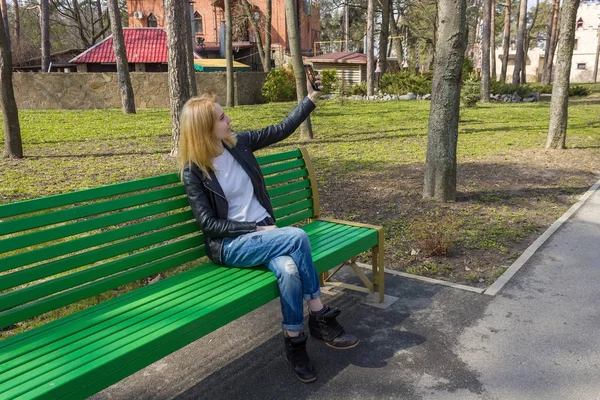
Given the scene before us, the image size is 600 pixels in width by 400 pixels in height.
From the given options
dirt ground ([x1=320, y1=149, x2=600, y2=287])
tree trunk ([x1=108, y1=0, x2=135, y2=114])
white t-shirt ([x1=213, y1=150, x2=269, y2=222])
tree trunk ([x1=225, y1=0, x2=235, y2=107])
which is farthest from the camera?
tree trunk ([x1=225, y1=0, x2=235, y2=107])

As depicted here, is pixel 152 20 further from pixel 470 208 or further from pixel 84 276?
pixel 84 276

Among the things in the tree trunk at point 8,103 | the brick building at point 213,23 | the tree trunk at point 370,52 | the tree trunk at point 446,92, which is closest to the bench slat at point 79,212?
the tree trunk at point 446,92

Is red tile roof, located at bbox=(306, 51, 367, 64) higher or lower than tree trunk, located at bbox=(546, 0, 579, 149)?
higher

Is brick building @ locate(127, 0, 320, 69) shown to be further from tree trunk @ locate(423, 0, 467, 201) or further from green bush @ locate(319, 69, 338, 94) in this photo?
tree trunk @ locate(423, 0, 467, 201)

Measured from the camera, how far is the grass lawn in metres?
5.27

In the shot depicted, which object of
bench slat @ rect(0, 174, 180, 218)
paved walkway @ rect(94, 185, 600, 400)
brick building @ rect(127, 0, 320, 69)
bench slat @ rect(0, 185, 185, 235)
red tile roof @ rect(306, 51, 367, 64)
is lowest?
paved walkway @ rect(94, 185, 600, 400)

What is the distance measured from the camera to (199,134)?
131 inches

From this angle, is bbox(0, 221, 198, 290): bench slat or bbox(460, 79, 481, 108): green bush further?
bbox(460, 79, 481, 108): green bush

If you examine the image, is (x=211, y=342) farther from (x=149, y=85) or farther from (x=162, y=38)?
(x=162, y=38)

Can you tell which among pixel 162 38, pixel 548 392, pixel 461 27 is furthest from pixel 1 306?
pixel 162 38

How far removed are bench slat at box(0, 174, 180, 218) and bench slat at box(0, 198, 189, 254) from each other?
0.40 ft

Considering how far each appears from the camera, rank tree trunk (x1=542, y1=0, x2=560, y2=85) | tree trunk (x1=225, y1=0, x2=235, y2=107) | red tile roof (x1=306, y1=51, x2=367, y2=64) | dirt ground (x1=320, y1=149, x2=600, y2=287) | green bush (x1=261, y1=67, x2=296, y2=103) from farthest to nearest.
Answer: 1. tree trunk (x1=542, y1=0, x2=560, y2=85)
2. red tile roof (x1=306, y1=51, x2=367, y2=64)
3. green bush (x1=261, y1=67, x2=296, y2=103)
4. tree trunk (x1=225, y1=0, x2=235, y2=107)
5. dirt ground (x1=320, y1=149, x2=600, y2=287)

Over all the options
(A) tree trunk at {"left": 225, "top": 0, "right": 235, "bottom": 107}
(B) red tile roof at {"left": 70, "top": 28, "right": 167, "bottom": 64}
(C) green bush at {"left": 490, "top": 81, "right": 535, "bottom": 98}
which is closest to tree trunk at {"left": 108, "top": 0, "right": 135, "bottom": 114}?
(A) tree trunk at {"left": 225, "top": 0, "right": 235, "bottom": 107}

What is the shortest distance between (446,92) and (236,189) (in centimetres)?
384
